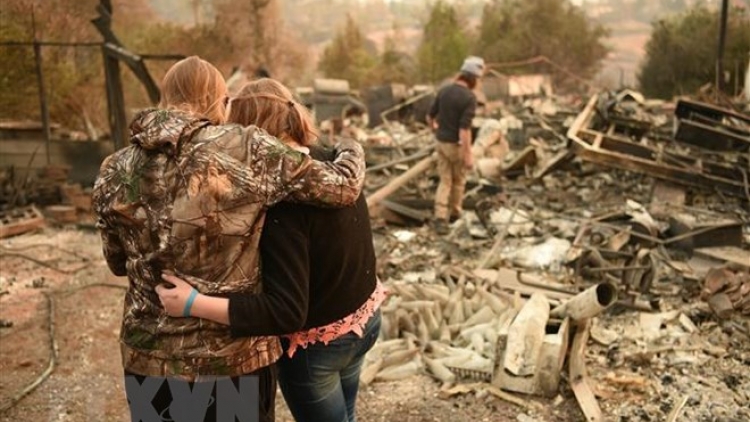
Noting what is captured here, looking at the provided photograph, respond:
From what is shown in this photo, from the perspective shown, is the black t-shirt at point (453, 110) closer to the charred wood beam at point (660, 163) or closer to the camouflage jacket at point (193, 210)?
the charred wood beam at point (660, 163)

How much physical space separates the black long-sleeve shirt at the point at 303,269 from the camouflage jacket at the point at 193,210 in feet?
0.15

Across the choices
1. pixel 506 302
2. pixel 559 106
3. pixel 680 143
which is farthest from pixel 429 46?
pixel 506 302

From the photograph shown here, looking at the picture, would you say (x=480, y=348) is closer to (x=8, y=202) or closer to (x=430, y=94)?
(x=8, y=202)

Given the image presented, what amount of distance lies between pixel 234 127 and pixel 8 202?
8264 millimetres

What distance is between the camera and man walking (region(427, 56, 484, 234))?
772 centimetres

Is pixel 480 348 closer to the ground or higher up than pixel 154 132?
closer to the ground

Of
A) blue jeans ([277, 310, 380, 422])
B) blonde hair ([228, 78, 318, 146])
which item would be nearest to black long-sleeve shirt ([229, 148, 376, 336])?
blue jeans ([277, 310, 380, 422])

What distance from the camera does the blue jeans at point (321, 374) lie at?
7.06ft

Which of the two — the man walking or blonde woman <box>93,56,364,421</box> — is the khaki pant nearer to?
the man walking

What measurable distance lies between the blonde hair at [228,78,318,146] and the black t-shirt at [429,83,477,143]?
586 cm

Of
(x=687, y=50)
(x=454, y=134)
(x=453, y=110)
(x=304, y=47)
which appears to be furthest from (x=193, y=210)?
(x=304, y=47)

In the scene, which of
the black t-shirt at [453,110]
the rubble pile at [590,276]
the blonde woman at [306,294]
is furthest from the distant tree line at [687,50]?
the blonde woman at [306,294]

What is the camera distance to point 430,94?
16.8m

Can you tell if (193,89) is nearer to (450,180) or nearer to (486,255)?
(486,255)
